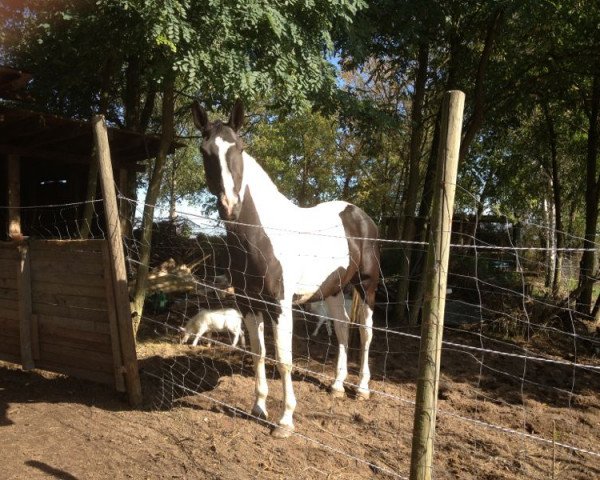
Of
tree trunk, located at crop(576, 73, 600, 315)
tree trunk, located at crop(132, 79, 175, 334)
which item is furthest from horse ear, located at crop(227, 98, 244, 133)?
tree trunk, located at crop(576, 73, 600, 315)

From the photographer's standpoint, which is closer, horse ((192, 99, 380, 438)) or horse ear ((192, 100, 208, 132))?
horse ((192, 99, 380, 438))

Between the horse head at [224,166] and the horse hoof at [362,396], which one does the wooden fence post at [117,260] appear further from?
the horse hoof at [362,396]

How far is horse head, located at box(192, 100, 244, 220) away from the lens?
349 centimetres

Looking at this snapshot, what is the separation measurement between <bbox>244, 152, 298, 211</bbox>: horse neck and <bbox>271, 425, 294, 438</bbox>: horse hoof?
175 cm

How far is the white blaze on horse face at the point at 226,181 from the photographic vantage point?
3479 mm

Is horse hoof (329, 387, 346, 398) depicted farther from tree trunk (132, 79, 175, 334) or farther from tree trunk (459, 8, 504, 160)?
tree trunk (459, 8, 504, 160)

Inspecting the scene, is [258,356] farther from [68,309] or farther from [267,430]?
[68,309]

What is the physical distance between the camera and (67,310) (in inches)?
184

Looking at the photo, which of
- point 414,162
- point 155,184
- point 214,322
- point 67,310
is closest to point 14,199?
point 155,184

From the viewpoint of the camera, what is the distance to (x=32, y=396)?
15.0 ft

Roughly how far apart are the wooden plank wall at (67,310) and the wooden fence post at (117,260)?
9 centimetres

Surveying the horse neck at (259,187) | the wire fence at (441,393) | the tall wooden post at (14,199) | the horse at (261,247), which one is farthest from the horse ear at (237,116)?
the tall wooden post at (14,199)

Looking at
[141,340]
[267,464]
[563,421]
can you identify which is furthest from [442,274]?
[141,340]

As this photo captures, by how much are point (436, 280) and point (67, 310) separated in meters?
3.94
